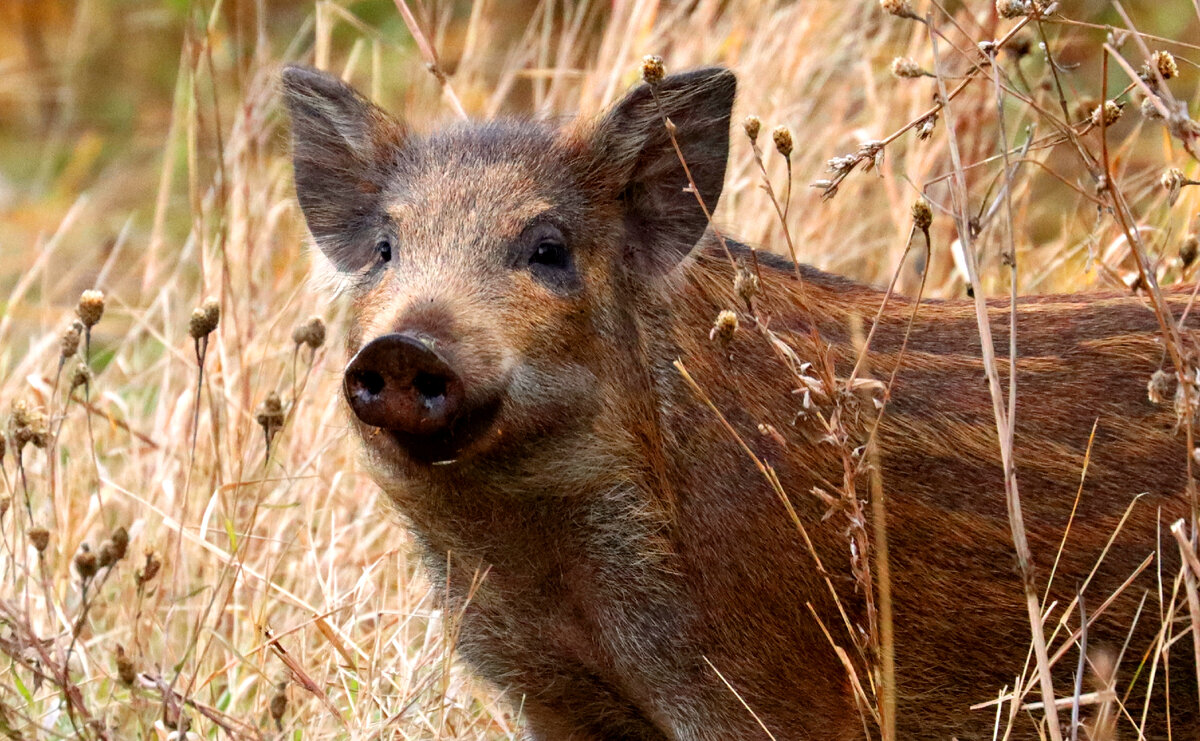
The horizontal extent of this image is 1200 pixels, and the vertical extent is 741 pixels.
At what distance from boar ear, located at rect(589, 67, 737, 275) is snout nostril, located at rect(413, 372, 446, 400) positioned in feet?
2.70

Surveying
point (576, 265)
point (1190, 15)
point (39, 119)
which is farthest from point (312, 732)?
point (39, 119)

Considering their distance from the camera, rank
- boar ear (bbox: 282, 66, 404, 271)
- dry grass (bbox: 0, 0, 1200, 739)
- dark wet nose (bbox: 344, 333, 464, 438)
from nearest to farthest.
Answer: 1. dark wet nose (bbox: 344, 333, 464, 438)
2. dry grass (bbox: 0, 0, 1200, 739)
3. boar ear (bbox: 282, 66, 404, 271)

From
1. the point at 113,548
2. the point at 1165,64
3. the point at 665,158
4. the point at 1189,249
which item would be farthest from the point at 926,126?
the point at 113,548

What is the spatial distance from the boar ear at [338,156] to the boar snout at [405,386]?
2.96 ft

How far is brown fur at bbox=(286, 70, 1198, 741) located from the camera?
3484 millimetres

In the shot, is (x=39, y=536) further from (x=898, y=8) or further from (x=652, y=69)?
(x=898, y=8)

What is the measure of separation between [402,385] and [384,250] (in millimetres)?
724

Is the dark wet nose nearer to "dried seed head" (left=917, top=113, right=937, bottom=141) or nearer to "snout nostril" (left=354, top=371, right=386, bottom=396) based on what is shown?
"snout nostril" (left=354, top=371, right=386, bottom=396)

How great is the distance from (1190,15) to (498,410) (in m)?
6.02

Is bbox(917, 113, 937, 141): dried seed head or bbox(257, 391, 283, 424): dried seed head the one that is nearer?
bbox(917, 113, 937, 141): dried seed head

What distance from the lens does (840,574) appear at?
3.57 meters

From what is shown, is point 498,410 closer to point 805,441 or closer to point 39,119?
point 805,441

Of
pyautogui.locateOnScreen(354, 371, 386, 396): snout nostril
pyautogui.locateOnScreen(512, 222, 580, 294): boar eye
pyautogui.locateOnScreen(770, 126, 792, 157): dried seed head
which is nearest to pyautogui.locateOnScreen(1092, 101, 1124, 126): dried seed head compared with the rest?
pyautogui.locateOnScreen(770, 126, 792, 157): dried seed head

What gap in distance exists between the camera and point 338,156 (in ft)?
13.3
